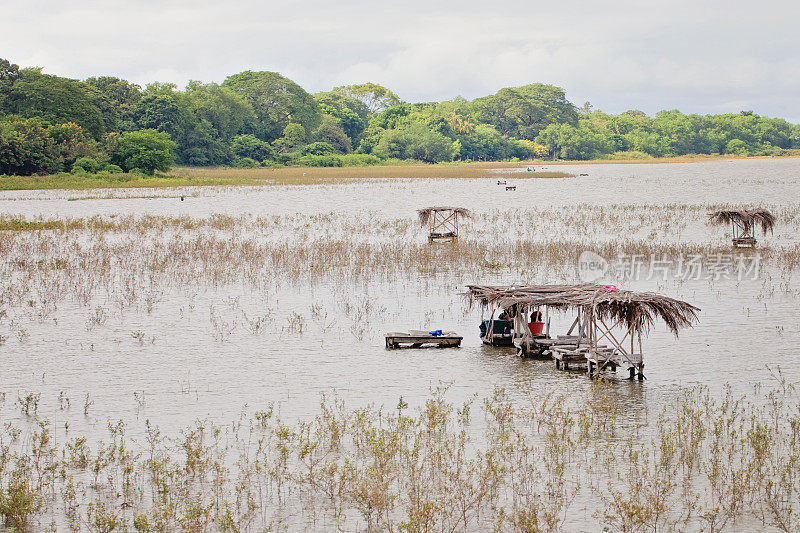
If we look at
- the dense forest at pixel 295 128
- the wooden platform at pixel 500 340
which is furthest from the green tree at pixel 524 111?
the wooden platform at pixel 500 340

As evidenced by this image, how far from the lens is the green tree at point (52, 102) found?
77.5 metres

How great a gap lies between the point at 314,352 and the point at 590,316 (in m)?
5.28

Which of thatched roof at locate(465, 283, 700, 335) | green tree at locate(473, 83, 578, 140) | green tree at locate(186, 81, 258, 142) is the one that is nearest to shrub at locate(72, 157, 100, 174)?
green tree at locate(186, 81, 258, 142)

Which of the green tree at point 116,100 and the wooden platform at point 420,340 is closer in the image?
the wooden platform at point 420,340

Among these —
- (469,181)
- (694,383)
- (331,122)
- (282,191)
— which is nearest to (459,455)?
(694,383)

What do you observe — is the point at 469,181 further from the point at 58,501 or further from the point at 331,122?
the point at 58,501

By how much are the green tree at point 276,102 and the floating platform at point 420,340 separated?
11422 cm

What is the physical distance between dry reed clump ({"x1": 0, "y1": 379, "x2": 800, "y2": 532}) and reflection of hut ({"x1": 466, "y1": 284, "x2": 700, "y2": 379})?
4.93ft

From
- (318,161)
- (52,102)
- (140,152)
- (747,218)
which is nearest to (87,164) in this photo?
(140,152)

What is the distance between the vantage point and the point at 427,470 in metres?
9.84

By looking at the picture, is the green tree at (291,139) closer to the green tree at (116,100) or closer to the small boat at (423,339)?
the green tree at (116,100)

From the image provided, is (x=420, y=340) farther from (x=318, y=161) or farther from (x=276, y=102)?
(x=276, y=102)

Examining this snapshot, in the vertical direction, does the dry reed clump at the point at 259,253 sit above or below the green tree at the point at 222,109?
below

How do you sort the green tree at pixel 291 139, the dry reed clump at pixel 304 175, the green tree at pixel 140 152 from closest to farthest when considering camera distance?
1. the green tree at pixel 140 152
2. the dry reed clump at pixel 304 175
3. the green tree at pixel 291 139
